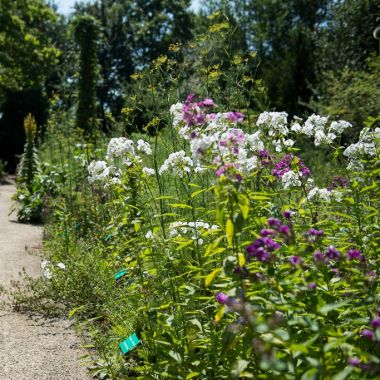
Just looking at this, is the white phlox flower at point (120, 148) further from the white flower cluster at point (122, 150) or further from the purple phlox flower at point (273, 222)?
the purple phlox flower at point (273, 222)

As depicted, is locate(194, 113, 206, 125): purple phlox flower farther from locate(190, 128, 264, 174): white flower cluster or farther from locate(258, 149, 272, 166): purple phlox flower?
locate(258, 149, 272, 166): purple phlox flower

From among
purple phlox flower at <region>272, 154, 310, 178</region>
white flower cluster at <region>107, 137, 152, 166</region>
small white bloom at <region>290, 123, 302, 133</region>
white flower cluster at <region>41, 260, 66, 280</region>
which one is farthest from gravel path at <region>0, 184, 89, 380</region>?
small white bloom at <region>290, 123, 302, 133</region>

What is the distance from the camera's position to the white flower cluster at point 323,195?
301 centimetres

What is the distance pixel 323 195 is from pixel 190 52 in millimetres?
5713

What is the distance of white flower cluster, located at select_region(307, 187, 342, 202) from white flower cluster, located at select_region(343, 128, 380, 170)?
26cm

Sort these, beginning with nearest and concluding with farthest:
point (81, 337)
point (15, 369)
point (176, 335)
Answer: point (176, 335)
point (15, 369)
point (81, 337)

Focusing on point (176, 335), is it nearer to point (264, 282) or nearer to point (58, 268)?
point (264, 282)

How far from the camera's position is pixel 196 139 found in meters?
2.27

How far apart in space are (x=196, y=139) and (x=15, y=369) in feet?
6.52

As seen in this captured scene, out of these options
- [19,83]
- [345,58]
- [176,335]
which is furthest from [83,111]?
[176,335]

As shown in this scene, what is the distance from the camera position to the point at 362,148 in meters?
3.06

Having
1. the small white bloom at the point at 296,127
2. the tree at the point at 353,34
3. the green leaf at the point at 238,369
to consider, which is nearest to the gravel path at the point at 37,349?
the green leaf at the point at 238,369

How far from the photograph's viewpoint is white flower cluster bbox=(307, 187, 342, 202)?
3006 mm

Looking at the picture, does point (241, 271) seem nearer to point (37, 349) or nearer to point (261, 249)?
point (261, 249)
